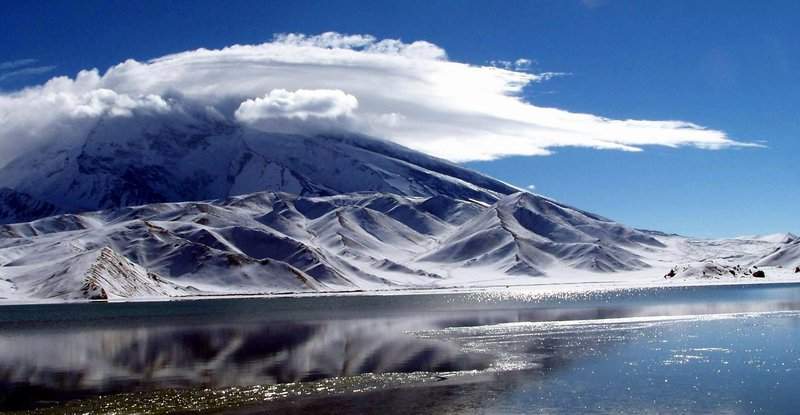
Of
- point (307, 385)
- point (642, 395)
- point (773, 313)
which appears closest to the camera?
point (642, 395)

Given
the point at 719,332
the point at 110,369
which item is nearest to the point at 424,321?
the point at 719,332

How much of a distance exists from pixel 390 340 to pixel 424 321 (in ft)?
114

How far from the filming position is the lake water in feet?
193

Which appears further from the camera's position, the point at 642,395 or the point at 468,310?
the point at 468,310

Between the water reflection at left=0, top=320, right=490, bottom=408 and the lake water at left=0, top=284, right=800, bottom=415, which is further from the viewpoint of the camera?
the water reflection at left=0, top=320, right=490, bottom=408

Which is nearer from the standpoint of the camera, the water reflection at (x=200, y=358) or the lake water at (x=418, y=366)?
the lake water at (x=418, y=366)

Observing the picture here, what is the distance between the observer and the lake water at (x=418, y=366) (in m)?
58.8

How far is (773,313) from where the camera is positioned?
131m

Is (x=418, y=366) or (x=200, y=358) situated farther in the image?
(x=200, y=358)

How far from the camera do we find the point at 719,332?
338ft

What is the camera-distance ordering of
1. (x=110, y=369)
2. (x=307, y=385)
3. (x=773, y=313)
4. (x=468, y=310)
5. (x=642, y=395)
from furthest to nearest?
(x=468, y=310), (x=773, y=313), (x=110, y=369), (x=307, y=385), (x=642, y=395)

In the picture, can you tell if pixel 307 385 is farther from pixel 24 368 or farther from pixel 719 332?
pixel 719 332

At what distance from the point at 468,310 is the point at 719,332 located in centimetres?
7155

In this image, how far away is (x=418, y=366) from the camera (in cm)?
7775
